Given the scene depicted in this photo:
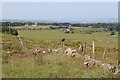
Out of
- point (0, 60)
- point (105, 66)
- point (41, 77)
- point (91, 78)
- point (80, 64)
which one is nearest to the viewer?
point (91, 78)

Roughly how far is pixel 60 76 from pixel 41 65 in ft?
9.82

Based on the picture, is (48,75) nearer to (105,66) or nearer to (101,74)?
(101,74)

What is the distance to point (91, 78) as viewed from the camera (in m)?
11.2

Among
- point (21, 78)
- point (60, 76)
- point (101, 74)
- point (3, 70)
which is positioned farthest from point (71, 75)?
point (3, 70)

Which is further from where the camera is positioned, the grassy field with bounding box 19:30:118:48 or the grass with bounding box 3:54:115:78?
the grassy field with bounding box 19:30:118:48

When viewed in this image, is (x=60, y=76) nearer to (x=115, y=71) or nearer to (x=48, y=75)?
(x=48, y=75)

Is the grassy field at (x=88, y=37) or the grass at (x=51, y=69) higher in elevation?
the grass at (x=51, y=69)

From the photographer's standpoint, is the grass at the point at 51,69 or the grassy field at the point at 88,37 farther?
the grassy field at the point at 88,37

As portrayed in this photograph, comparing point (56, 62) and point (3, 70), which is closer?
point (3, 70)

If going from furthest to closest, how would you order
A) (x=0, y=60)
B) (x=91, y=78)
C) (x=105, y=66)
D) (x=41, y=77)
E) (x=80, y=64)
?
(x=0, y=60), (x=80, y=64), (x=105, y=66), (x=41, y=77), (x=91, y=78)

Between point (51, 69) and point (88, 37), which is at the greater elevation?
point (51, 69)

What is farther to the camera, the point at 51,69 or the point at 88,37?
the point at 88,37

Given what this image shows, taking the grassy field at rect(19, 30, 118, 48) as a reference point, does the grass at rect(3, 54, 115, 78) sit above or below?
above

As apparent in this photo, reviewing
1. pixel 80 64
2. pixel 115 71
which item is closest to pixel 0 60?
pixel 80 64
